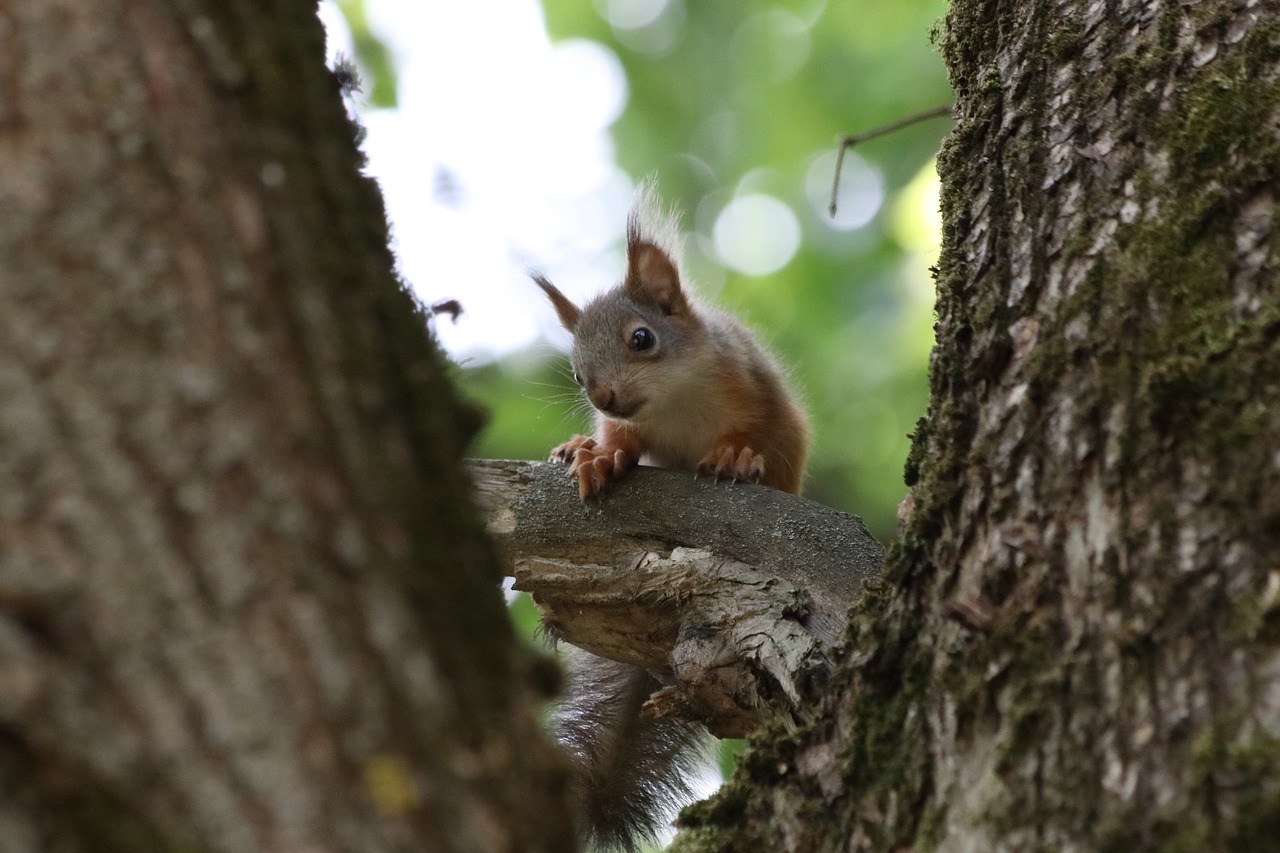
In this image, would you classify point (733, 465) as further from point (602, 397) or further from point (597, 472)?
point (597, 472)

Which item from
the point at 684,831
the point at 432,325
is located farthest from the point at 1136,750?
the point at 432,325

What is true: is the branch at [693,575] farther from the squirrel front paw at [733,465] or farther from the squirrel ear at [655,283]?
the squirrel ear at [655,283]

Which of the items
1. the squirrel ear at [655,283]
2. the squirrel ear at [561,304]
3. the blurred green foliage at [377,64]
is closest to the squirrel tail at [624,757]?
the squirrel ear at [655,283]

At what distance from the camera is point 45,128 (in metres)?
1.29

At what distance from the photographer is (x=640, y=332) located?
545 cm

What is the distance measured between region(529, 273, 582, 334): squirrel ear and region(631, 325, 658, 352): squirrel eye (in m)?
0.51

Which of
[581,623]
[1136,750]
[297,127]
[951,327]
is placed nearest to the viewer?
[297,127]

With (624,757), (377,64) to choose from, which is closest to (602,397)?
(624,757)

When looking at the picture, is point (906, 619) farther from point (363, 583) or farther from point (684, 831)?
point (363, 583)

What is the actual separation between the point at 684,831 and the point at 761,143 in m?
7.35

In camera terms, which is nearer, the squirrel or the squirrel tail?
the squirrel tail

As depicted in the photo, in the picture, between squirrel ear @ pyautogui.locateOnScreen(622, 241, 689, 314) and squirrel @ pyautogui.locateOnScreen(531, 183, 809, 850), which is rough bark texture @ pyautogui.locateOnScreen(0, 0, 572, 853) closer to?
squirrel @ pyautogui.locateOnScreen(531, 183, 809, 850)

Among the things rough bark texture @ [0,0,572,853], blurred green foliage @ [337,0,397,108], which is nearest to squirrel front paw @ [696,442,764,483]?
blurred green foliage @ [337,0,397,108]

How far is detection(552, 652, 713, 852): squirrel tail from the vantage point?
383cm
